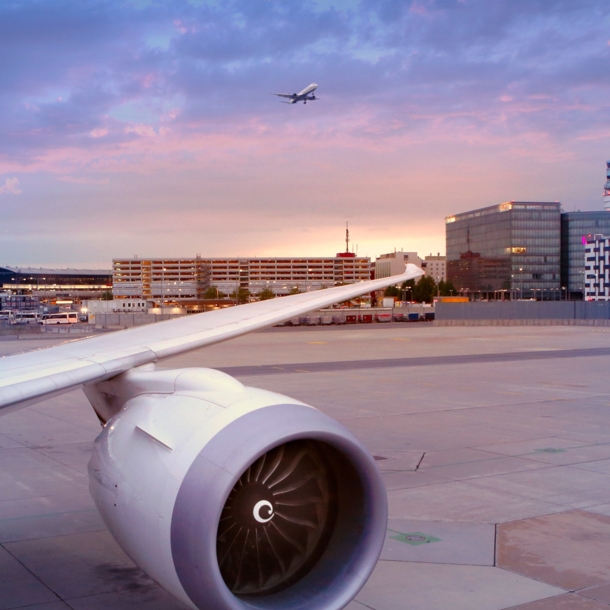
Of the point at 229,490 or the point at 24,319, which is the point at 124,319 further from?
the point at 229,490

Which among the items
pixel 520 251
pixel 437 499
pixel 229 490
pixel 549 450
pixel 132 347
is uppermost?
pixel 520 251

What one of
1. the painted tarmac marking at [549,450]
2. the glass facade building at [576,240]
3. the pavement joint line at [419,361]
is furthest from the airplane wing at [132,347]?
the glass facade building at [576,240]

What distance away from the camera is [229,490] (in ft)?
13.6

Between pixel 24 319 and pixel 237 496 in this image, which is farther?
pixel 24 319

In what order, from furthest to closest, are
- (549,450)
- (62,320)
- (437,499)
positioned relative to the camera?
(62,320), (549,450), (437,499)

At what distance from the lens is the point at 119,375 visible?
546 cm

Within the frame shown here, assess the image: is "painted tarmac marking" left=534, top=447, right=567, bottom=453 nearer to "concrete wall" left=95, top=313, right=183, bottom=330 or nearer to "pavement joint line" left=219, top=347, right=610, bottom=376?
"pavement joint line" left=219, top=347, right=610, bottom=376

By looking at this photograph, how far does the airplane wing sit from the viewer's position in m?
4.83

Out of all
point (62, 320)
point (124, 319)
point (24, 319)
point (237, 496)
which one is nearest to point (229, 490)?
point (237, 496)

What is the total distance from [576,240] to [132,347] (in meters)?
176

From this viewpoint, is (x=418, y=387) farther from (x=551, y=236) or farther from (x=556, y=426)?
(x=551, y=236)

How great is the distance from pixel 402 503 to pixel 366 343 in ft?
106

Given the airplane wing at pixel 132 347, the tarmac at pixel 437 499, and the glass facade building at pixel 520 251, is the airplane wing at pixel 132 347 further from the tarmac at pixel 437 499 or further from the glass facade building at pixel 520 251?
the glass facade building at pixel 520 251

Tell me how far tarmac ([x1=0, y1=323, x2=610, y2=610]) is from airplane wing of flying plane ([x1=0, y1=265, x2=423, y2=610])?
5.22ft
